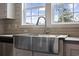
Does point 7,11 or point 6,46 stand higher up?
point 7,11

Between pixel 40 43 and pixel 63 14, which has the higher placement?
pixel 63 14

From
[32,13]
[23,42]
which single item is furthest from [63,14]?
[23,42]

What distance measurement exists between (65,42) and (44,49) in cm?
21

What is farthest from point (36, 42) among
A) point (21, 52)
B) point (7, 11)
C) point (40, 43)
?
point (7, 11)

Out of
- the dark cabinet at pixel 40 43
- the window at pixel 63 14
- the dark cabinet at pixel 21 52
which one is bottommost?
the dark cabinet at pixel 21 52

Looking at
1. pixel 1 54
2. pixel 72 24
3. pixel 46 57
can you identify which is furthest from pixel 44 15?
pixel 1 54

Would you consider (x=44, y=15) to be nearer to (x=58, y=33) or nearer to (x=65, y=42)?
(x=58, y=33)

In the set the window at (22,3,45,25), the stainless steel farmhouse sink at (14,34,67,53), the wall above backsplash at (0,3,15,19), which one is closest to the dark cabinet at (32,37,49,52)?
the stainless steel farmhouse sink at (14,34,67,53)

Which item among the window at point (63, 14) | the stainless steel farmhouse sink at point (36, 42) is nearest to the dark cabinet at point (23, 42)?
the stainless steel farmhouse sink at point (36, 42)

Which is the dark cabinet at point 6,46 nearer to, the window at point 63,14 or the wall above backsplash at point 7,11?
the wall above backsplash at point 7,11

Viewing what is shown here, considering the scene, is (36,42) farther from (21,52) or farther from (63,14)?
(63,14)

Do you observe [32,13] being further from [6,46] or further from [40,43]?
[6,46]

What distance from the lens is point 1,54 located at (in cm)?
115

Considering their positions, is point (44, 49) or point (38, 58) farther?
point (44, 49)
